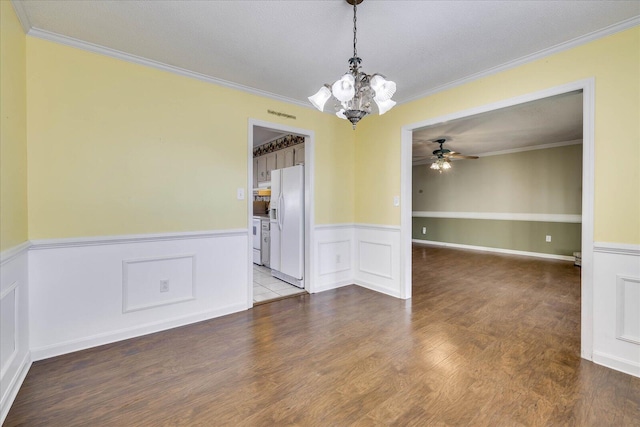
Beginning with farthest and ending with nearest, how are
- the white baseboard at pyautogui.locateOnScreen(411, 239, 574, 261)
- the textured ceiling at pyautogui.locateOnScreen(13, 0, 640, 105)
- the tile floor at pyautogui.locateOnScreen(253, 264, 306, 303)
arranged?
the white baseboard at pyautogui.locateOnScreen(411, 239, 574, 261) < the tile floor at pyautogui.locateOnScreen(253, 264, 306, 303) < the textured ceiling at pyautogui.locateOnScreen(13, 0, 640, 105)

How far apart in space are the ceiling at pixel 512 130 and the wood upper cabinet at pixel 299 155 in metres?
1.85

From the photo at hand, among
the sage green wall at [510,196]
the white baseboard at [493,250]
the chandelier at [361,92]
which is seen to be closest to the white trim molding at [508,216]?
the sage green wall at [510,196]

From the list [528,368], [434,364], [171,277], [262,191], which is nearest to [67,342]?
[171,277]

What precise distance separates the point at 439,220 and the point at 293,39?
22.0 feet

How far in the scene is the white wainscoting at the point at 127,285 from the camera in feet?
6.95

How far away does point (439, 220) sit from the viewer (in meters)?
7.70

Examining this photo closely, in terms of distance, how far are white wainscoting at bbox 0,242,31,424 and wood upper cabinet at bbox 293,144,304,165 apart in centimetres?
349

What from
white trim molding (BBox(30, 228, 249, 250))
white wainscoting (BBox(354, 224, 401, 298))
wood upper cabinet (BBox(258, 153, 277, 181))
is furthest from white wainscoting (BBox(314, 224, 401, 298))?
wood upper cabinet (BBox(258, 153, 277, 181))

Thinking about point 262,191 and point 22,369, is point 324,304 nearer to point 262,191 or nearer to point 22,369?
point 22,369

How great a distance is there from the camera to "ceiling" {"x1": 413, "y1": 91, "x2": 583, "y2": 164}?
3656 mm

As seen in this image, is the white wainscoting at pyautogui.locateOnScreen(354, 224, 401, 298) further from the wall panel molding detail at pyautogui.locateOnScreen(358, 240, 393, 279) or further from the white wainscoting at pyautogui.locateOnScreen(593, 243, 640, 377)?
the white wainscoting at pyautogui.locateOnScreen(593, 243, 640, 377)

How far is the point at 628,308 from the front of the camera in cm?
194

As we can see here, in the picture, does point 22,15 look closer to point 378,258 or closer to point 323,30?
point 323,30

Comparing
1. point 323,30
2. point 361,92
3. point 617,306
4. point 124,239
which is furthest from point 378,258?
point 124,239
